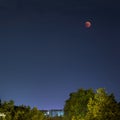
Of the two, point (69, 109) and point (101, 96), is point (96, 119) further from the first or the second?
point (69, 109)

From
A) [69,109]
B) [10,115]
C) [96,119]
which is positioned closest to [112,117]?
[96,119]

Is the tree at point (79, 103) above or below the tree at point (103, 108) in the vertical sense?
above

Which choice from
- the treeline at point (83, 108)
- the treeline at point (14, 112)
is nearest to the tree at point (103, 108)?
the treeline at point (83, 108)

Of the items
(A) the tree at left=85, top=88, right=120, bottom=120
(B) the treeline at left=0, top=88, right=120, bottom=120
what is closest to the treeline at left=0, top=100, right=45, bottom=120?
(B) the treeline at left=0, top=88, right=120, bottom=120

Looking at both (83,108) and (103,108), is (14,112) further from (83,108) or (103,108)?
(103,108)

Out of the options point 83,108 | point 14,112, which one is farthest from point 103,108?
point 83,108

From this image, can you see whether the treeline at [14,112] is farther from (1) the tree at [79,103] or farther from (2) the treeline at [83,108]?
(1) the tree at [79,103]

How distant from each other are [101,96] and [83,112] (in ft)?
50.3

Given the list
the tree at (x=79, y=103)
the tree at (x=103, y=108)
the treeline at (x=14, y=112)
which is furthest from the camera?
the tree at (x=79, y=103)

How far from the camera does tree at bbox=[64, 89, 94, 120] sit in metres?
58.1

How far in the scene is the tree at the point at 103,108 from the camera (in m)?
40.5

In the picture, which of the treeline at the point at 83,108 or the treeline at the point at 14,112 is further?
the treeline at the point at 14,112

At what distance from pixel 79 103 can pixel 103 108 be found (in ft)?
60.7

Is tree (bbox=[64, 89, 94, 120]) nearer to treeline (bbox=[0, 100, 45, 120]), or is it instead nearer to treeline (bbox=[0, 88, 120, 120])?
treeline (bbox=[0, 88, 120, 120])
